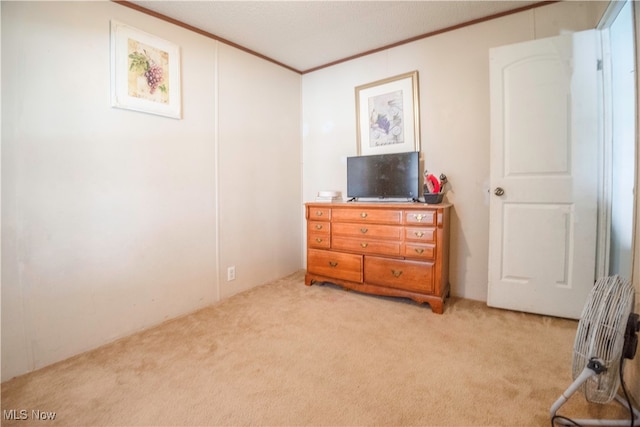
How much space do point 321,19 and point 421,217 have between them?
70.7 inches

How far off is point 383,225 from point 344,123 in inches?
52.1

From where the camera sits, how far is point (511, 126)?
2143 millimetres

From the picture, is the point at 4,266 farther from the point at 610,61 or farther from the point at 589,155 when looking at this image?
the point at 610,61

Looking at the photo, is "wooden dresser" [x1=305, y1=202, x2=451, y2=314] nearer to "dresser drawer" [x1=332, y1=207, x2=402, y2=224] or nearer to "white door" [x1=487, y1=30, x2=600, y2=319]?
"dresser drawer" [x1=332, y1=207, x2=402, y2=224]

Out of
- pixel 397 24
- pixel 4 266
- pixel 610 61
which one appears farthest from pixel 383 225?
pixel 4 266

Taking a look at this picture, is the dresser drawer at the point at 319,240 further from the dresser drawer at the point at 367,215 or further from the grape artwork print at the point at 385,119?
the grape artwork print at the point at 385,119

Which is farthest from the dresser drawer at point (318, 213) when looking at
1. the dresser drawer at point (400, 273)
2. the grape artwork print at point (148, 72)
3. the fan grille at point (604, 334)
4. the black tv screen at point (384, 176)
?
the fan grille at point (604, 334)

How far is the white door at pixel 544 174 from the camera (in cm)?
195

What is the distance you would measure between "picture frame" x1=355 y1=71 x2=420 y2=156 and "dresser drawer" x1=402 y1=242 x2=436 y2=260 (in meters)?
0.96

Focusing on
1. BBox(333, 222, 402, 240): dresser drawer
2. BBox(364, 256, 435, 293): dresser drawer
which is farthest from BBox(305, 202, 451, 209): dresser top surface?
BBox(364, 256, 435, 293): dresser drawer

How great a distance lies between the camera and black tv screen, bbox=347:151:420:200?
2.54 meters

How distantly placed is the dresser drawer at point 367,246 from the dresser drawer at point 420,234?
0.11 m

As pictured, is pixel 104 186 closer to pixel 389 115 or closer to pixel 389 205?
pixel 389 205

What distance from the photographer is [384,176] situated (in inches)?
106
